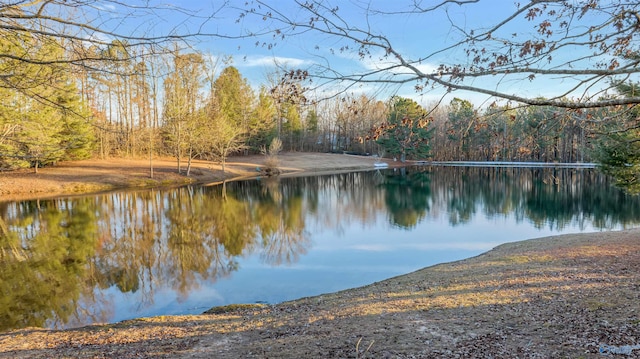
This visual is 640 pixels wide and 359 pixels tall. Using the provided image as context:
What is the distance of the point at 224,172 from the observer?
38594mm

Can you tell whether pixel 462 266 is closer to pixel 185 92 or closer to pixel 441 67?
pixel 441 67

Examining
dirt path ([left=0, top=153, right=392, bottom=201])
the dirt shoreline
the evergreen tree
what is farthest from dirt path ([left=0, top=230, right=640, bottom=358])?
dirt path ([left=0, top=153, right=392, bottom=201])

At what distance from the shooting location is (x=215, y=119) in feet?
120

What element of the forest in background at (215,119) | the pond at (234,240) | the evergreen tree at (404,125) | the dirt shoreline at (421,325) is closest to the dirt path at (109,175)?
the forest in background at (215,119)

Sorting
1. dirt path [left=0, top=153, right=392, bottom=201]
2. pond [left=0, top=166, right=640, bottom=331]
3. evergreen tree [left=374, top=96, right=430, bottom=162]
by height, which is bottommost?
pond [left=0, top=166, right=640, bottom=331]

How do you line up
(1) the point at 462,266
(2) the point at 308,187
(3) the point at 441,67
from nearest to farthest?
1. (3) the point at 441,67
2. (1) the point at 462,266
3. (2) the point at 308,187

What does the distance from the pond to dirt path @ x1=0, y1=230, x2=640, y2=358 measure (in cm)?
174

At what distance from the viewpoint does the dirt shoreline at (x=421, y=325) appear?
4.30m

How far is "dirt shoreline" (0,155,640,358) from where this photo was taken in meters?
4.30

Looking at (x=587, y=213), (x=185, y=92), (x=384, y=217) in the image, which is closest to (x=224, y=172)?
(x=185, y=92)

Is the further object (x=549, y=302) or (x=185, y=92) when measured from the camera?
(x=185, y=92)

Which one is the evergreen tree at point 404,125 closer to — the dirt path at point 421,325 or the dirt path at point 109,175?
the dirt path at point 421,325

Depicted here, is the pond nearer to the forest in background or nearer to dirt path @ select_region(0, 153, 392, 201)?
the forest in background

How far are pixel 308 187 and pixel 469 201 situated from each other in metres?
12.7
